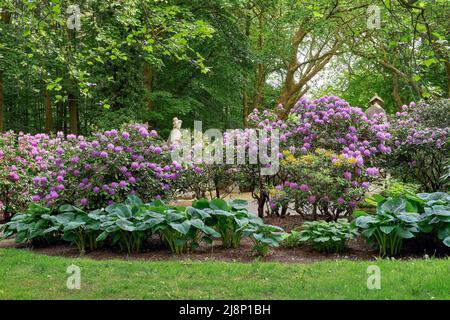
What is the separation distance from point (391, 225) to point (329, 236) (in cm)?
75

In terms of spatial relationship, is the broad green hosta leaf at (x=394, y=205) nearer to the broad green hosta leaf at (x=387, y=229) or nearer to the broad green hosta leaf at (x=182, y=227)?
the broad green hosta leaf at (x=387, y=229)

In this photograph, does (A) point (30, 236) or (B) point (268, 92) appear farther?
(B) point (268, 92)

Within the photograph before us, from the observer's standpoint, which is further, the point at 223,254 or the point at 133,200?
the point at 133,200

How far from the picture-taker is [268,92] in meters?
27.7

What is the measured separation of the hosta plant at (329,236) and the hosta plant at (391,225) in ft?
0.70

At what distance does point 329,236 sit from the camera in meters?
6.01

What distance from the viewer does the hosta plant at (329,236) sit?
5949 millimetres

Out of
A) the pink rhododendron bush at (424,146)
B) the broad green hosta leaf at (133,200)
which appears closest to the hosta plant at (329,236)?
the broad green hosta leaf at (133,200)

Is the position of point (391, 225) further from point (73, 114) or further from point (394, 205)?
point (73, 114)

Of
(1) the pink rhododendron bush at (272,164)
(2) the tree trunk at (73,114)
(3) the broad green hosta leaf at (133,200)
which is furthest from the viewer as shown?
(2) the tree trunk at (73,114)

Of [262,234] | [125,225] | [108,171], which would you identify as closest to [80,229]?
[125,225]

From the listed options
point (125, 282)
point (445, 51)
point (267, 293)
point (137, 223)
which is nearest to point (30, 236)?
point (137, 223)
